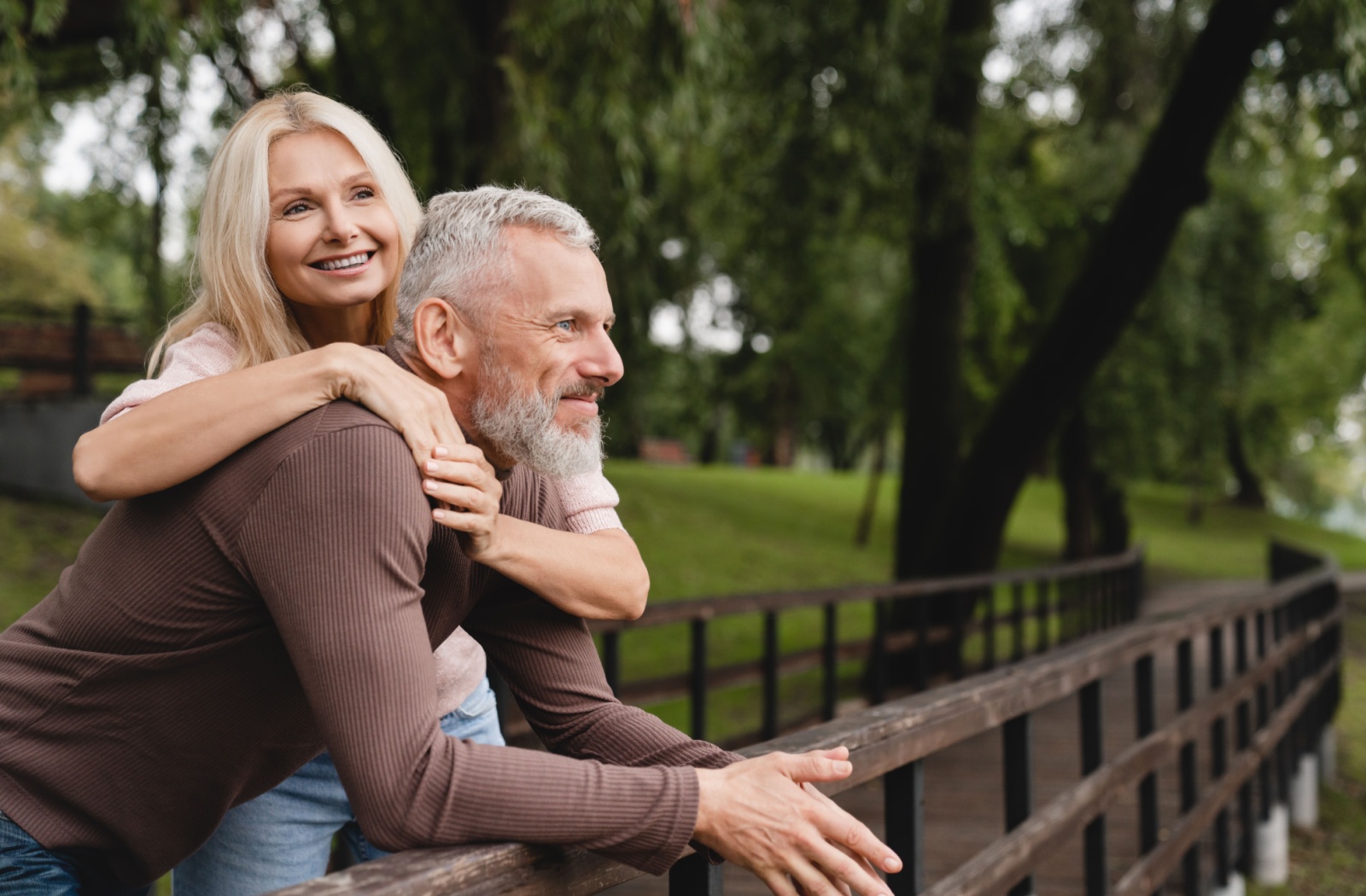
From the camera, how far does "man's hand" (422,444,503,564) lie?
1.42 metres

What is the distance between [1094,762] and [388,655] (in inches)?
107

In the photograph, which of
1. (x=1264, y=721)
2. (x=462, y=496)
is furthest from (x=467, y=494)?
(x=1264, y=721)

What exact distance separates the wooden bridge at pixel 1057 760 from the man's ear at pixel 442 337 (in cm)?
64

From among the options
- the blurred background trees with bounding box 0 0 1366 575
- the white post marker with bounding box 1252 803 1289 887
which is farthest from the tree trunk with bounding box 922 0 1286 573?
the white post marker with bounding box 1252 803 1289 887

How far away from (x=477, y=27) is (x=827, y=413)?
2006cm

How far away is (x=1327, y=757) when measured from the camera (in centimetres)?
972

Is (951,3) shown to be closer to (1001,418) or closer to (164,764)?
(1001,418)

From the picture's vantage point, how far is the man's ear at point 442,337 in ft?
5.29

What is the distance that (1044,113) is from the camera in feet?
45.8

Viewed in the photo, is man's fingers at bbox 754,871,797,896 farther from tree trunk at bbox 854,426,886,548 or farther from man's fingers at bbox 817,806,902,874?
tree trunk at bbox 854,426,886,548

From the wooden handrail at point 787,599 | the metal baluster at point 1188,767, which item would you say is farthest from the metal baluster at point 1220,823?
the wooden handrail at point 787,599

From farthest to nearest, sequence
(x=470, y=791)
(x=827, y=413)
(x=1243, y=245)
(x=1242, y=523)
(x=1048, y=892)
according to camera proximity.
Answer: (x=1242, y=523) < (x=827, y=413) < (x=1243, y=245) < (x=1048, y=892) < (x=470, y=791)

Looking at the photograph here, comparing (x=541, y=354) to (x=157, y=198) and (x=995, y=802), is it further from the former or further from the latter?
(x=995, y=802)

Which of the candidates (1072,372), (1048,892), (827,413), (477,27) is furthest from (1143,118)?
(827,413)
